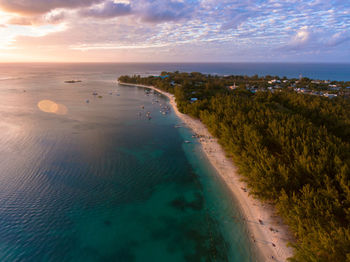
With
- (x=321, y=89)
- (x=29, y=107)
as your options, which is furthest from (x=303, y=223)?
(x=321, y=89)

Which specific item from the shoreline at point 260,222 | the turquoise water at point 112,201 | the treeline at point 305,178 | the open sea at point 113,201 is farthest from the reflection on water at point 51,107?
the treeline at point 305,178

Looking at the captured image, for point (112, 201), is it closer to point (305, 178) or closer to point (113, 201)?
point (113, 201)

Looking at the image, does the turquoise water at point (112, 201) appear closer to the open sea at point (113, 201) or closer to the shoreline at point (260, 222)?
the open sea at point (113, 201)

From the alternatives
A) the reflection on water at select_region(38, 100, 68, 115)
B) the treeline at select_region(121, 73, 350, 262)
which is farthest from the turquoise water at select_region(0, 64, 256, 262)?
the reflection on water at select_region(38, 100, 68, 115)

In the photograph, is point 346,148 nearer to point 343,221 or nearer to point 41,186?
point 343,221

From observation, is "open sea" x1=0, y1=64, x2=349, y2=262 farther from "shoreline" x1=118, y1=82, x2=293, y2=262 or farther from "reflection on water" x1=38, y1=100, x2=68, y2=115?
"reflection on water" x1=38, y1=100, x2=68, y2=115

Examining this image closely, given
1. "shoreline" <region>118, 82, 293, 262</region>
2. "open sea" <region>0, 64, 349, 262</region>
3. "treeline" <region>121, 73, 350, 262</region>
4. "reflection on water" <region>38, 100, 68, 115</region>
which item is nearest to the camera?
"treeline" <region>121, 73, 350, 262</region>
